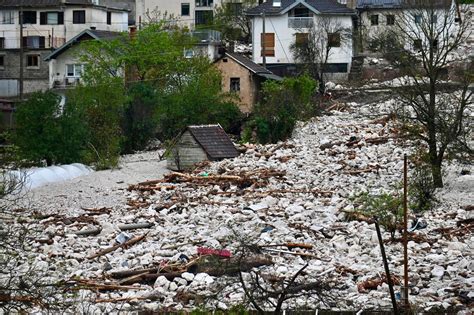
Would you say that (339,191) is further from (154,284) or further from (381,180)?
(154,284)

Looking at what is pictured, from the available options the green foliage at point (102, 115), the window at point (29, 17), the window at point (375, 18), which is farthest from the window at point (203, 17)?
the green foliage at point (102, 115)

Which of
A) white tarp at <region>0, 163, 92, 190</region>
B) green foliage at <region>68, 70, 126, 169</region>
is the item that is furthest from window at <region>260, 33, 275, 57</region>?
white tarp at <region>0, 163, 92, 190</region>

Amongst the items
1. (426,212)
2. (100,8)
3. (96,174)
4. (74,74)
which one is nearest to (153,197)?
(96,174)

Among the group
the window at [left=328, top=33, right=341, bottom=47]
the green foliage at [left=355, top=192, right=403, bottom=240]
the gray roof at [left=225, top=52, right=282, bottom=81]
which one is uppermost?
the window at [left=328, top=33, right=341, bottom=47]

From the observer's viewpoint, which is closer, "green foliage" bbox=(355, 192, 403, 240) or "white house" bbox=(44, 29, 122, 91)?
"green foliage" bbox=(355, 192, 403, 240)

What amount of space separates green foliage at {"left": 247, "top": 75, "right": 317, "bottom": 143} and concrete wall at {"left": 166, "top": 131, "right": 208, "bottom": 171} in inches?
156

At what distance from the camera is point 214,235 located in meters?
21.0

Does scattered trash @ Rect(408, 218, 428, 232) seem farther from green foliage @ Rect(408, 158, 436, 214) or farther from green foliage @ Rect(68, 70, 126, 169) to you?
green foliage @ Rect(68, 70, 126, 169)

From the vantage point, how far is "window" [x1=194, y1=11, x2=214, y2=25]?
196 feet

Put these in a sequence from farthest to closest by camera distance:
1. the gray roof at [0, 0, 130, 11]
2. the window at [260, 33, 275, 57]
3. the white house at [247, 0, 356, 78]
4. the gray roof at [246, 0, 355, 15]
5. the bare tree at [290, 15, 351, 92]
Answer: the gray roof at [0, 0, 130, 11], the gray roof at [246, 0, 355, 15], the window at [260, 33, 275, 57], the white house at [247, 0, 356, 78], the bare tree at [290, 15, 351, 92]

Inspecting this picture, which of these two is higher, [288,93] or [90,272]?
[288,93]

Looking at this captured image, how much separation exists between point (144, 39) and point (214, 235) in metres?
29.4

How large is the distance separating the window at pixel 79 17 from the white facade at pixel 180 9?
4270mm

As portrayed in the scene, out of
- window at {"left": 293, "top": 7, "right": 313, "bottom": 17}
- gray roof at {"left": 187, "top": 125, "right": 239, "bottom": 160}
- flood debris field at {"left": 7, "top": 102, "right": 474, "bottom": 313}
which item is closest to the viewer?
flood debris field at {"left": 7, "top": 102, "right": 474, "bottom": 313}
